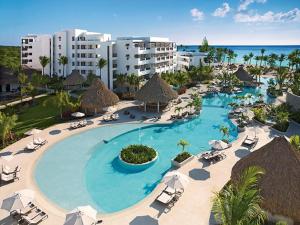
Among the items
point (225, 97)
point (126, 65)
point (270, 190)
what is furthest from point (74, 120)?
point (225, 97)

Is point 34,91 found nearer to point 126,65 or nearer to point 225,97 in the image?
point 126,65

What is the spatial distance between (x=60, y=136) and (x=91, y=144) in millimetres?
4150

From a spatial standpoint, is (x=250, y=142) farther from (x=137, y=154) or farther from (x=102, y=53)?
(x=102, y=53)

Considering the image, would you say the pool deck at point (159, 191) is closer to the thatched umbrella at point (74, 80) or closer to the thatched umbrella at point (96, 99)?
the thatched umbrella at point (96, 99)

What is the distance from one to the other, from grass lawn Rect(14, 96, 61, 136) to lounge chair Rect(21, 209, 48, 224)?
1693 cm

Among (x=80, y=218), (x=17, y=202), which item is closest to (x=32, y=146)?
(x=17, y=202)

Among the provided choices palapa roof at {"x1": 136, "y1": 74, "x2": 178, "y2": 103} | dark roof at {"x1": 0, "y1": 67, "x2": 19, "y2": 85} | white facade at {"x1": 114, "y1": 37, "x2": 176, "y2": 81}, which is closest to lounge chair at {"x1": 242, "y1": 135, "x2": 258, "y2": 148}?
palapa roof at {"x1": 136, "y1": 74, "x2": 178, "y2": 103}

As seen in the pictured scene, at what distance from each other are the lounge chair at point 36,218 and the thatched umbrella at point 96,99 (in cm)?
2291

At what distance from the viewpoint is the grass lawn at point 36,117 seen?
3529cm

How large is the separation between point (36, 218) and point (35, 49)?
65484mm

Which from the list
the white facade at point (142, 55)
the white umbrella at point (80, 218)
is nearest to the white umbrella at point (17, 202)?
the white umbrella at point (80, 218)

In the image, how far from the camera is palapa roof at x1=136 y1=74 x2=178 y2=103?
41469mm

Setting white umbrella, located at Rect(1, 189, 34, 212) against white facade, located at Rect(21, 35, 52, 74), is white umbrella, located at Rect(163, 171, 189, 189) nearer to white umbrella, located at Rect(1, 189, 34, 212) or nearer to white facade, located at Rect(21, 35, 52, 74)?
white umbrella, located at Rect(1, 189, 34, 212)

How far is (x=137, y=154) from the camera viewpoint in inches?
1097
